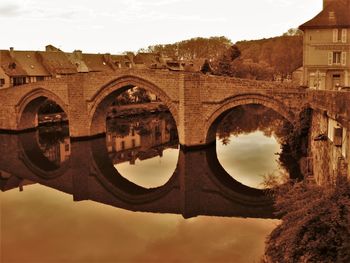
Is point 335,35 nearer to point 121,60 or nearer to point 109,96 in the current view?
point 109,96

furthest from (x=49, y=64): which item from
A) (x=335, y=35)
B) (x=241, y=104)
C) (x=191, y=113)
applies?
(x=335, y=35)

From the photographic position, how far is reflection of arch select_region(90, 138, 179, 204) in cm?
1833

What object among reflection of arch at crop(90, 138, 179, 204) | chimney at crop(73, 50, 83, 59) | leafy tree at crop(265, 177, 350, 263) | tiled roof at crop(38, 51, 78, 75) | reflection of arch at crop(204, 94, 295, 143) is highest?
chimney at crop(73, 50, 83, 59)

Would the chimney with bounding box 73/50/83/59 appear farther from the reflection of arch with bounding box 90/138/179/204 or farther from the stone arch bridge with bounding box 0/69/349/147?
the reflection of arch with bounding box 90/138/179/204

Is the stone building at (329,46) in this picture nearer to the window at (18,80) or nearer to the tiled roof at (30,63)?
the tiled roof at (30,63)

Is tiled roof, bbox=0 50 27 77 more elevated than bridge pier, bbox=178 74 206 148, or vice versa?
tiled roof, bbox=0 50 27 77

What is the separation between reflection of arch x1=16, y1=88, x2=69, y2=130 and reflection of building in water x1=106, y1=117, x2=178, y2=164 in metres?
5.37

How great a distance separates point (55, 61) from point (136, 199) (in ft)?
123

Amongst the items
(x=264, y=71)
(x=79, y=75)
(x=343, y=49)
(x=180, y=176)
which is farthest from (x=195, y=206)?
(x=264, y=71)

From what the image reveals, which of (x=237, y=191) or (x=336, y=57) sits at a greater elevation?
(x=336, y=57)

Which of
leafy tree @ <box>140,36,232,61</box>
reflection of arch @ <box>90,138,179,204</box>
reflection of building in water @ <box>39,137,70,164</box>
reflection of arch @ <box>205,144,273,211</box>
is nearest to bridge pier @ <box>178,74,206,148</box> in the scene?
reflection of arch @ <box>205,144,273,211</box>

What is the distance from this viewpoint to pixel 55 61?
50.6m

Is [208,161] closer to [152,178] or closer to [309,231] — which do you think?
[152,178]

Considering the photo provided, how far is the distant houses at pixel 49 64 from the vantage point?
44375 millimetres
